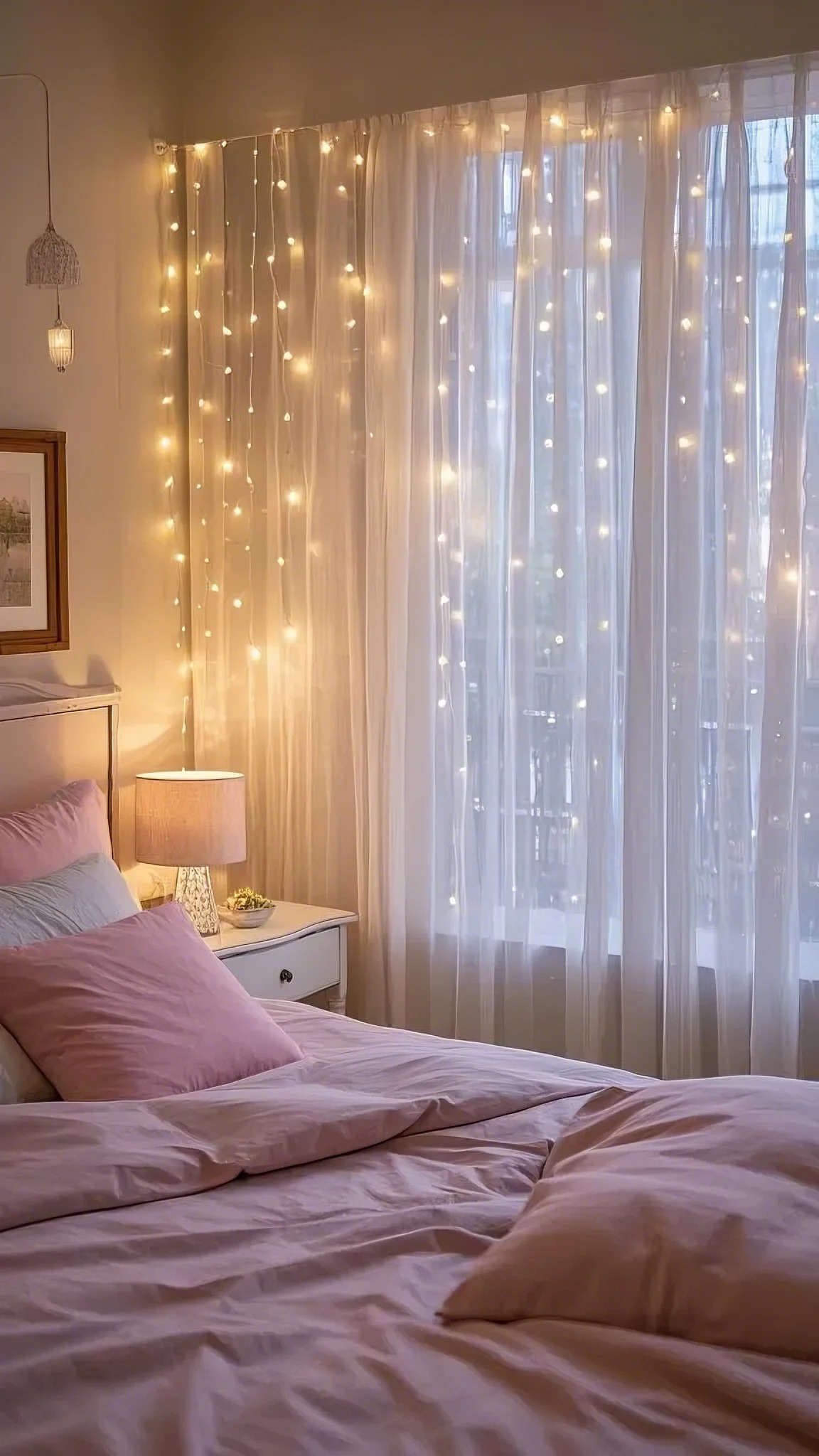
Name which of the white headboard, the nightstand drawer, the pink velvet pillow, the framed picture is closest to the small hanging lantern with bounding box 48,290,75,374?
the framed picture

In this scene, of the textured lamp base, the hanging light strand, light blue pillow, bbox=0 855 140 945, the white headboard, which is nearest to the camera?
light blue pillow, bbox=0 855 140 945

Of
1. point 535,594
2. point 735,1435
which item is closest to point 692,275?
point 535,594

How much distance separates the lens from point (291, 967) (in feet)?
11.7

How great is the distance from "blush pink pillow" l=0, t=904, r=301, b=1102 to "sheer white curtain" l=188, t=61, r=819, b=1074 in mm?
1024

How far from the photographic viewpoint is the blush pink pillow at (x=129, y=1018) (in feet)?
8.07

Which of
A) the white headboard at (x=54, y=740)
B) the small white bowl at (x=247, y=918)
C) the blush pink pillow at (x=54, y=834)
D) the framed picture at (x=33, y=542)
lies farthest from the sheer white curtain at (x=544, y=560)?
the blush pink pillow at (x=54, y=834)

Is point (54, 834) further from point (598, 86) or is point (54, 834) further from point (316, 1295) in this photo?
point (598, 86)

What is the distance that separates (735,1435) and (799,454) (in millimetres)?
2173

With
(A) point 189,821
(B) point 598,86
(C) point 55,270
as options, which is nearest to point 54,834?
(A) point 189,821

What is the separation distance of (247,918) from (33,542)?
1.04 meters

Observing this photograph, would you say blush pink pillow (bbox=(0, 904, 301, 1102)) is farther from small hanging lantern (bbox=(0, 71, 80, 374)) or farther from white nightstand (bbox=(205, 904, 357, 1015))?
small hanging lantern (bbox=(0, 71, 80, 374))

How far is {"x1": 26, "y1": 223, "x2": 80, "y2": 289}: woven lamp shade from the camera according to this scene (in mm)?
3020

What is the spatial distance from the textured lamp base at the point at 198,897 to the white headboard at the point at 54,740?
0.22m

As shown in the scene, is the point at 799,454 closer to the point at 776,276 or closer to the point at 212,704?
the point at 776,276
